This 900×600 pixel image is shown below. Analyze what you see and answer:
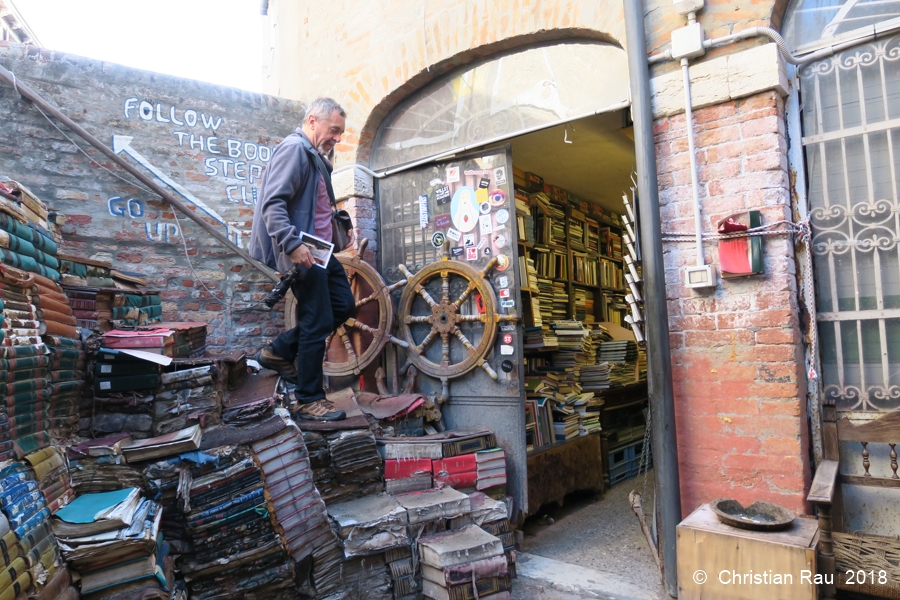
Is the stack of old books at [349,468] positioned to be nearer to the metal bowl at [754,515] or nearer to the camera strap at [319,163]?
the camera strap at [319,163]

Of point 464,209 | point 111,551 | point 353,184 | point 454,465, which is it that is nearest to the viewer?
point 111,551

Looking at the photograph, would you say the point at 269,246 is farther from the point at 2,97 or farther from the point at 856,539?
the point at 856,539

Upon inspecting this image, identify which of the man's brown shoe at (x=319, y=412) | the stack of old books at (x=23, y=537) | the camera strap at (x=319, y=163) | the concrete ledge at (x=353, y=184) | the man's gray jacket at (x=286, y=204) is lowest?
the stack of old books at (x=23, y=537)

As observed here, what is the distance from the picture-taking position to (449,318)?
14.0 ft

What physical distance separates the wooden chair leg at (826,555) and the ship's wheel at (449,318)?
2077mm

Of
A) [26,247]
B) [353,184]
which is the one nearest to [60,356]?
[26,247]

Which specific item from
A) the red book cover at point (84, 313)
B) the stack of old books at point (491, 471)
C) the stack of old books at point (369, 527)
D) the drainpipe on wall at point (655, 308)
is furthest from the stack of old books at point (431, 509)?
the red book cover at point (84, 313)

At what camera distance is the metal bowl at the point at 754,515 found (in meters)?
2.47

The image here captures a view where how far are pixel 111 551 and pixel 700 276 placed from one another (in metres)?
2.83

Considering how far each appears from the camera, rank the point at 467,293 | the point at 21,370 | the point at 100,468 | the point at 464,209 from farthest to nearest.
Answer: the point at 464,209 < the point at 467,293 < the point at 100,468 < the point at 21,370

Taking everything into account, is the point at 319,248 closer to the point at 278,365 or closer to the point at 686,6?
the point at 278,365

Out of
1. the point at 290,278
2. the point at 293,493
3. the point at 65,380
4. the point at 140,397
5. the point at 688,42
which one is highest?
the point at 688,42

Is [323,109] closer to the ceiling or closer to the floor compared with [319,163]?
closer to the ceiling

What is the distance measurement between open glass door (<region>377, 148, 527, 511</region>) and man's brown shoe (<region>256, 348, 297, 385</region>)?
90 centimetres
